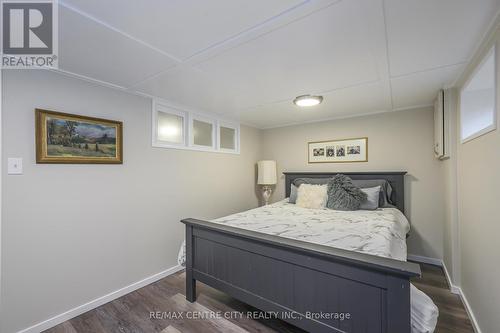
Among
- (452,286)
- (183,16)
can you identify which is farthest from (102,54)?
(452,286)

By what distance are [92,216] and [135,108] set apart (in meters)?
1.23

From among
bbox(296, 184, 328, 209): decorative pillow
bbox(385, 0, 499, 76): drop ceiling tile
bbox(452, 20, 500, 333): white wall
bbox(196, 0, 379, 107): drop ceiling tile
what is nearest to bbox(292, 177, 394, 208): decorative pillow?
bbox(296, 184, 328, 209): decorative pillow

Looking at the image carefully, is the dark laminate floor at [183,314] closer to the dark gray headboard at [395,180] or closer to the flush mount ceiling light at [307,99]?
the dark gray headboard at [395,180]

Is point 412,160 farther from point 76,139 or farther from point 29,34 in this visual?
point 29,34

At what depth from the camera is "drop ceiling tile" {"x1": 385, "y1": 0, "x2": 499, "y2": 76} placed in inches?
46.8

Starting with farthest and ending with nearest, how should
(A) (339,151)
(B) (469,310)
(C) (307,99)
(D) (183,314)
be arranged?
(A) (339,151)
(C) (307,99)
(D) (183,314)
(B) (469,310)

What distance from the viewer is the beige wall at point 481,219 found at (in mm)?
1371

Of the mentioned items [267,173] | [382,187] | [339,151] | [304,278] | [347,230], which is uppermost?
[339,151]

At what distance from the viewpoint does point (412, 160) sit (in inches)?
122

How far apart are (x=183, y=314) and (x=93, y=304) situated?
907 millimetres

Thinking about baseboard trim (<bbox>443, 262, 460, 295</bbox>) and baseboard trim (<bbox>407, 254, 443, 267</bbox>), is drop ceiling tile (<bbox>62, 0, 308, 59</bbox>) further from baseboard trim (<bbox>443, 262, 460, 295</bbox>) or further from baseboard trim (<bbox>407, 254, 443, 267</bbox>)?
baseboard trim (<bbox>407, 254, 443, 267</bbox>)

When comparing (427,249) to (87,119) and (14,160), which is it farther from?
(14,160)

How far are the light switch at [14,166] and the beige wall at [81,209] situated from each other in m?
0.03

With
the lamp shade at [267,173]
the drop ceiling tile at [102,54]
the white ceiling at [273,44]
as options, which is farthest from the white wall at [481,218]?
the lamp shade at [267,173]
